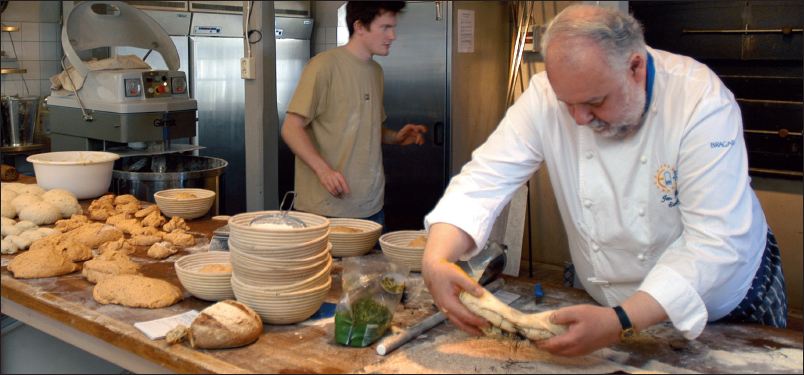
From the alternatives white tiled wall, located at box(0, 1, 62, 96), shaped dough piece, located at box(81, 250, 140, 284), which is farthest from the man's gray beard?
white tiled wall, located at box(0, 1, 62, 96)

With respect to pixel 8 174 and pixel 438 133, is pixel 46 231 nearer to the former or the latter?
pixel 8 174

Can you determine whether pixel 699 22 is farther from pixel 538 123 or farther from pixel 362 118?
pixel 538 123

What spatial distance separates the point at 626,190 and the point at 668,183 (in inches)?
4.7

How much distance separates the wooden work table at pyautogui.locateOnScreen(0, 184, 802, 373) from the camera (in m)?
1.77

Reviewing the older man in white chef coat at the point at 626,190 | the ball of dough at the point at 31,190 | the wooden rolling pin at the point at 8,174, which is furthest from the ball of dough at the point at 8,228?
the older man in white chef coat at the point at 626,190

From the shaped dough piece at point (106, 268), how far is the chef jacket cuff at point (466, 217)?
94 cm

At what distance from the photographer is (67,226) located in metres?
2.96

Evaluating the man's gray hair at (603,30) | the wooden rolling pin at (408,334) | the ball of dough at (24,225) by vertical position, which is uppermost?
the man's gray hair at (603,30)

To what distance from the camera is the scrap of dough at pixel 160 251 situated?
264cm

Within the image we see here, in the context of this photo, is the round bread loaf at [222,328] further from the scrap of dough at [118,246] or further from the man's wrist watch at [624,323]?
the scrap of dough at [118,246]

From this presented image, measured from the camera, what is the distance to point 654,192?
200 centimetres

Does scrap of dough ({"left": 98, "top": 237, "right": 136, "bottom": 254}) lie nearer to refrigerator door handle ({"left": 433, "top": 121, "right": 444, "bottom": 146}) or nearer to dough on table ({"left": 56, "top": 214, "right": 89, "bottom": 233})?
dough on table ({"left": 56, "top": 214, "right": 89, "bottom": 233})

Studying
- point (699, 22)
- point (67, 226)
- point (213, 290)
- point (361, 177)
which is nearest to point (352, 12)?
point (361, 177)

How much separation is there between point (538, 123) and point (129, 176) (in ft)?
7.94
